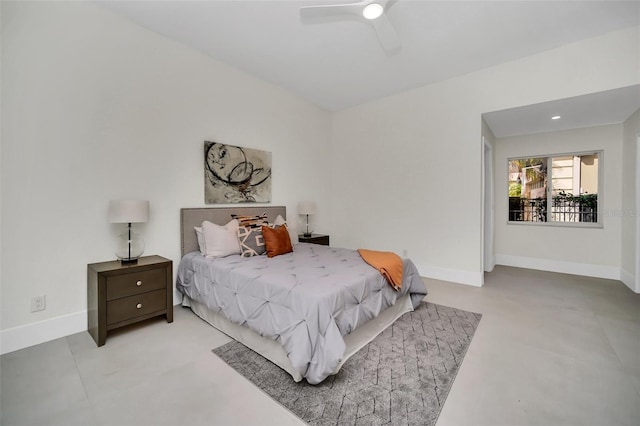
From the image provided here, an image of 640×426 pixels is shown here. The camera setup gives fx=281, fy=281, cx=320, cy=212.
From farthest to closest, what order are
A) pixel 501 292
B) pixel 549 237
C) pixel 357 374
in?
pixel 549 237 < pixel 501 292 < pixel 357 374

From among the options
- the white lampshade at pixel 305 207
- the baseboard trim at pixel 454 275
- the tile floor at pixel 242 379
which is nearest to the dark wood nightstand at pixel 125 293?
the tile floor at pixel 242 379

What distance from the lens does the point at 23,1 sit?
88.5 inches

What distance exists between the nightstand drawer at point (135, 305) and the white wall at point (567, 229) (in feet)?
18.6

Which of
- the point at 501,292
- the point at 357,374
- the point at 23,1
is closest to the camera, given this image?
the point at 357,374

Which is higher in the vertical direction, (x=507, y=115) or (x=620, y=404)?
(x=507, y=115)

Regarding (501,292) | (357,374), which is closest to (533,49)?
(501,292)

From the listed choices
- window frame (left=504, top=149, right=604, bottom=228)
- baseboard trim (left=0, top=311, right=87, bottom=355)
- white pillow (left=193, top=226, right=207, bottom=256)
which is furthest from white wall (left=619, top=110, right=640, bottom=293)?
baseboard trim (left=0, top=311, right=87, bottom=355)

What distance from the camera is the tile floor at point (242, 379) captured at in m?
1.54

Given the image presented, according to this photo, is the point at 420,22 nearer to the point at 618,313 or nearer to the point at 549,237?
the point at 618,313

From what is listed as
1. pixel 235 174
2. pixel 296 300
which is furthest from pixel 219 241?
pixel 296 300

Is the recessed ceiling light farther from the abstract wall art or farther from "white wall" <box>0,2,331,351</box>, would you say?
the abstract wall art

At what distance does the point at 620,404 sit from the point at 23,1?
16.4 ft

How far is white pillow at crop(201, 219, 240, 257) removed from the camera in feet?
9.80

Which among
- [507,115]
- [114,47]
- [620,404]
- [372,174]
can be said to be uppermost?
[114,47]
